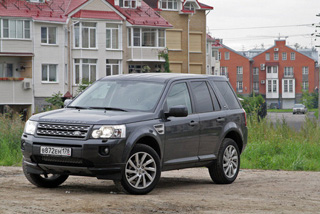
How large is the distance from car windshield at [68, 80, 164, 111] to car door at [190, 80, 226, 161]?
0.93 metres

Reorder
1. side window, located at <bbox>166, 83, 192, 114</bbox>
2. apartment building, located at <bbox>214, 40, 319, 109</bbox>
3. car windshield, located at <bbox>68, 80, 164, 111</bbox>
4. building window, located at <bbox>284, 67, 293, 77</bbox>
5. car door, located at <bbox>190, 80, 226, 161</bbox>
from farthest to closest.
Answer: building window, located at <bbox>284, 67, 293, 77</bbox> < apartment building, located at <bbox>214, 40, 319, 109</bbox> < car door, located at <bbox>190, 80, 226, 161</bbox> < side window, located at <bbox>166, 83, 192, 114</bbox> < car windshield, located at <bbox>68, 80, 164, 111</bbox>

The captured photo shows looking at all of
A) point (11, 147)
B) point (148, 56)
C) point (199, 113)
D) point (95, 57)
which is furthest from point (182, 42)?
point (199, 113)

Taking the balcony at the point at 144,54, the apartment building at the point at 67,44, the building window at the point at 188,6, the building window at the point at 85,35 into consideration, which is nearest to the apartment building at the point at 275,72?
the building window at the point at 188,6

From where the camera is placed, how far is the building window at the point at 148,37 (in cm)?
6316

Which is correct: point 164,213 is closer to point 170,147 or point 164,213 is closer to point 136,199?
point 136,199

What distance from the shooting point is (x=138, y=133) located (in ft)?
33.1

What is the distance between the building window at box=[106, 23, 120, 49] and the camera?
6125 cm

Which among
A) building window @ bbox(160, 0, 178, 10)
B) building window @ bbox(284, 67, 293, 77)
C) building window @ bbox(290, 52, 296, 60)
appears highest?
building window @ bbox(160, 0, 178, 10)

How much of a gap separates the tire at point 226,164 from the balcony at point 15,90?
42678mm

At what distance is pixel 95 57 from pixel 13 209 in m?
52.6

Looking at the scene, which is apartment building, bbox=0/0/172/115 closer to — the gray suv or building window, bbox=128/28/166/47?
building window, bbox=128/28/166/47

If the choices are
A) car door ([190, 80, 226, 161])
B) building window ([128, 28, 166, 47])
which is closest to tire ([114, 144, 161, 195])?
car door ([190, 80, 226, 161])

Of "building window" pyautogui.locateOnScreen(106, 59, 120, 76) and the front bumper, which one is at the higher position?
"building window" pyautogui.locateOnScreen(106, 59, 120, 76)

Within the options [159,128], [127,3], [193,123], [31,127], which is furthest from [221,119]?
[127,3]
